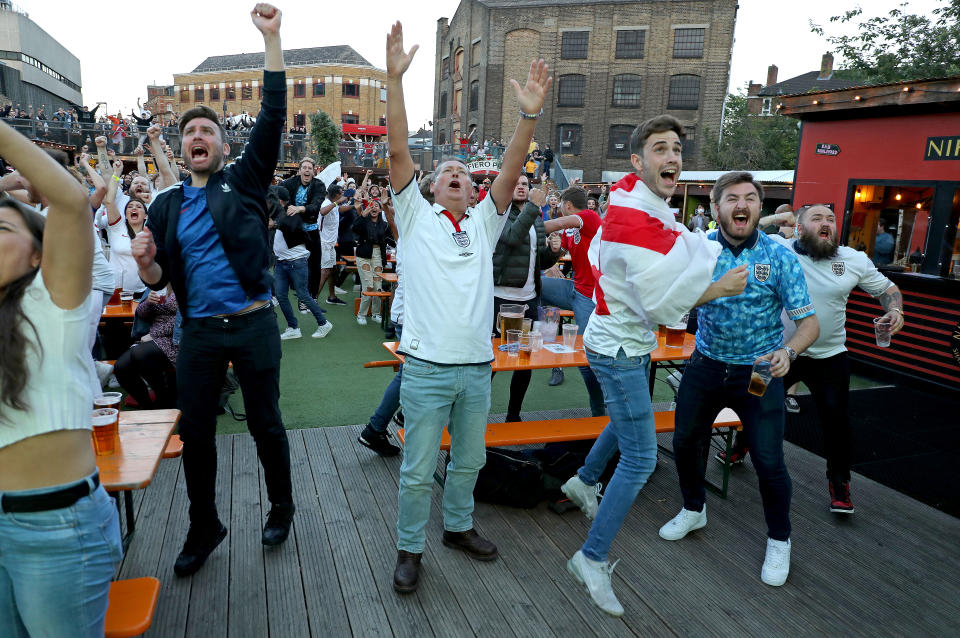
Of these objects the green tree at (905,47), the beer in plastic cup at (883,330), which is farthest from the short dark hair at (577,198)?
the green tree at (905,47)

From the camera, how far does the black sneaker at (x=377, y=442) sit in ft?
14.6

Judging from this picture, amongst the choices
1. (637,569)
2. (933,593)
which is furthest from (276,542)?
(933,593)

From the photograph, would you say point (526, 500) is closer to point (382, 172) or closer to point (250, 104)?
point (382, 172)

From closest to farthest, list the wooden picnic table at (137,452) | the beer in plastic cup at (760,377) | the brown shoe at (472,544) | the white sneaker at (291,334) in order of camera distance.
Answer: the wooden picnic table at (137,452) < the beer in plastic cup at (760,377) < the brown shoe at (472,544) < the white sneaker at (291,334)

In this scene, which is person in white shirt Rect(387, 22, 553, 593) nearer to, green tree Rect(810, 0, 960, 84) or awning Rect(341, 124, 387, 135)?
green tree Rect(810, 0, 960, 84)

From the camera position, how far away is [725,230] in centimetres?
326

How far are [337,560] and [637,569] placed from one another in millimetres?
1556

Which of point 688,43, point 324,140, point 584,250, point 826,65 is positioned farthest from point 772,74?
point 584,250

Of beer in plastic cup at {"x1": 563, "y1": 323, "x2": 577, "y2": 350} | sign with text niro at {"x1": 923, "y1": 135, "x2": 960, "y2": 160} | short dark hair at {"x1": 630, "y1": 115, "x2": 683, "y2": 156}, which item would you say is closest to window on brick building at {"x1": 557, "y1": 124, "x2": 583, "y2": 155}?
sign with text niro at {"x1": 923, "y1": 135, "x2": 960, "y2": 160}

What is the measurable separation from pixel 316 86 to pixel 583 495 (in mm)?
59783

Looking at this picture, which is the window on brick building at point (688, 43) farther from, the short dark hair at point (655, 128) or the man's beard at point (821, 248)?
the short dark hair at point (655, 128)

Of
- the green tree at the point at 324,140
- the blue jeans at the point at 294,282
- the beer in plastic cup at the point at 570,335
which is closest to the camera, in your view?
the beer in plastic cup at the point at 570,335

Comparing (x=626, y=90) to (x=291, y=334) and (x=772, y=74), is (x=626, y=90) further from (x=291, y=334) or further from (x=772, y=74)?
(x=291, y=334)

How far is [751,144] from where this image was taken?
103 ft
